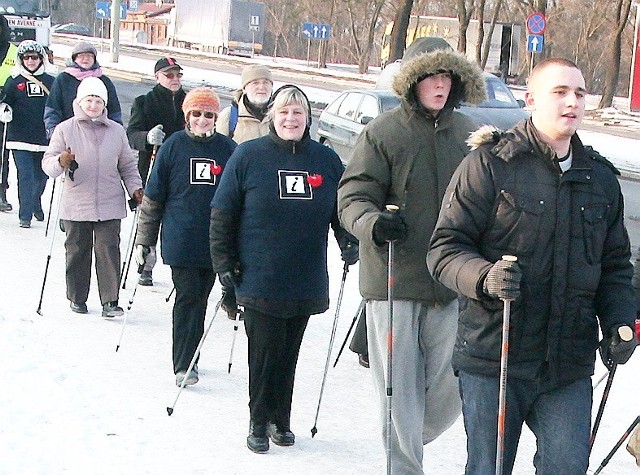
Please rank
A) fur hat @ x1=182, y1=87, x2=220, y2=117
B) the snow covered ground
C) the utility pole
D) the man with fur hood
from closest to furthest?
1. the man with fur hood
2. the snow covered ground
3. fur hat @ x1=182, y1=87, x2=220, y2=117
4. the utility pole

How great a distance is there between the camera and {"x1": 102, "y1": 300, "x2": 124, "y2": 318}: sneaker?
848cm

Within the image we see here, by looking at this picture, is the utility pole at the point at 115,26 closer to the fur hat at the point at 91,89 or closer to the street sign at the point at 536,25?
the street sign at the point at 536,25

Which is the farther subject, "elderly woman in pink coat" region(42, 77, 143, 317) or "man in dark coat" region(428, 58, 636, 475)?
"elderly woman in pink coat" region(42, 77, 143, 317)

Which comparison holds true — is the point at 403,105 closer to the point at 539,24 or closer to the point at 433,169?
the point at 433,169

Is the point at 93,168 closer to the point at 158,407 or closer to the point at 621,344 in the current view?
the point at 158,407

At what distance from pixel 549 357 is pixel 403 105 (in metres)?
1.67

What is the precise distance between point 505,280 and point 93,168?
5249 millimetres

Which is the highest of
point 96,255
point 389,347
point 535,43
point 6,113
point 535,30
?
point 535,30

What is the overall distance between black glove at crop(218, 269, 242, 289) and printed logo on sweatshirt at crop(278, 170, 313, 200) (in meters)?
0.44

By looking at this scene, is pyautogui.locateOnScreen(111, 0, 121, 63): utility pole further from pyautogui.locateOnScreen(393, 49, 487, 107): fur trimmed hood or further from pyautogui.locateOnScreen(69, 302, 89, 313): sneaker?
pyautogui.locateOnScreen(393, 49, 487, 107): fur trimmed hood

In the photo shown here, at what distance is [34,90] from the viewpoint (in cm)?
1196

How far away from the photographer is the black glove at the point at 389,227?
189 inches

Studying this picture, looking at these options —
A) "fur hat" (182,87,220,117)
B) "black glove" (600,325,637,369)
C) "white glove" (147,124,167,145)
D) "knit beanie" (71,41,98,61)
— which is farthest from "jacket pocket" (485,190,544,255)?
"knit beanie" (71,41,98,61)

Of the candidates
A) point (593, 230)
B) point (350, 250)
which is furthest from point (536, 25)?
point (593, 230)
